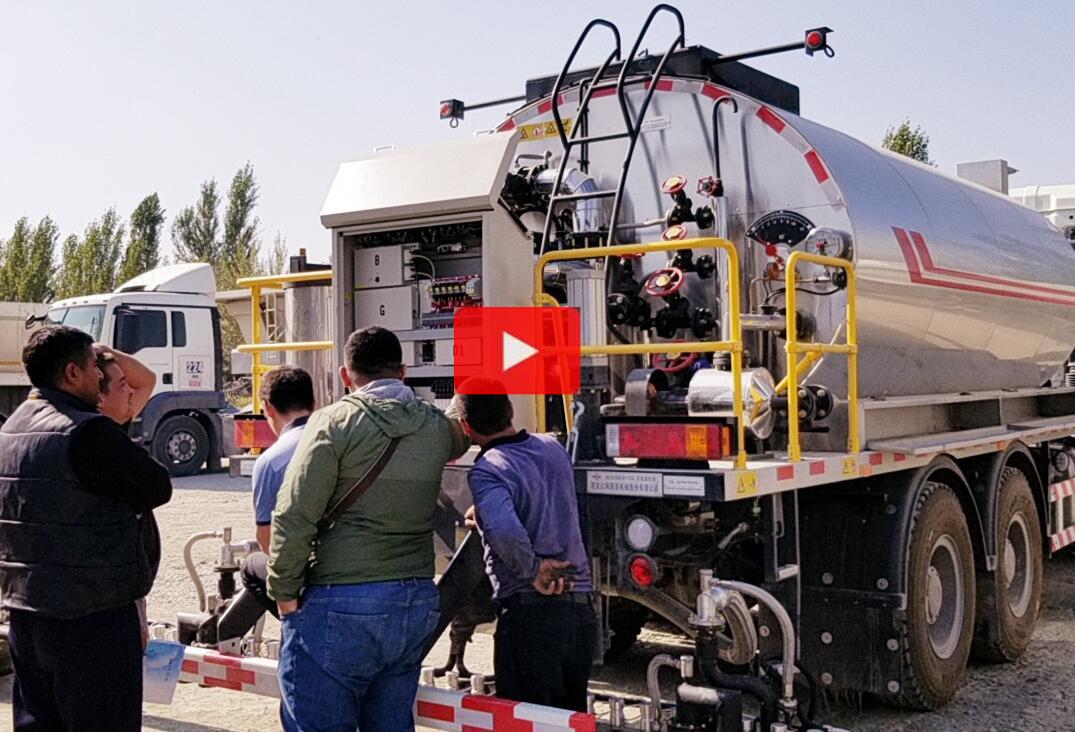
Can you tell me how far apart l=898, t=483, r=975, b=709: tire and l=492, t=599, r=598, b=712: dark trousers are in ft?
6.84

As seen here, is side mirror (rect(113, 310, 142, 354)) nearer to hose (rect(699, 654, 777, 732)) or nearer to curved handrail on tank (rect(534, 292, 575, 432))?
curved handrail on tank (rect(534, 292, 575, 432))

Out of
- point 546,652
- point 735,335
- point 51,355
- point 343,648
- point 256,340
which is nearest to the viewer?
point 343,648

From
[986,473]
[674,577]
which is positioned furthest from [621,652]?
[986,473]

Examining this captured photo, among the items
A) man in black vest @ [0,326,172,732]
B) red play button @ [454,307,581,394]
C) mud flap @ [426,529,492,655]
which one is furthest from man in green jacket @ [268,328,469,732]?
red play button @ [454,307,581,394]

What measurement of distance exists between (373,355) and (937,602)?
12.0ft

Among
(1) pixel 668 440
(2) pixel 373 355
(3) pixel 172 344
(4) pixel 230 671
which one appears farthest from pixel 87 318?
(1) pixel 668 440

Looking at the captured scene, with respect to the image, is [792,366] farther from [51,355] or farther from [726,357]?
[51,355]

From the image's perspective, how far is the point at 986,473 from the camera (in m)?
6.61

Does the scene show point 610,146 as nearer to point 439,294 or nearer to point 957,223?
point 439,294

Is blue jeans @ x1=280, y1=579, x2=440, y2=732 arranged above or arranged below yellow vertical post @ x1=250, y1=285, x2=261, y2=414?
below

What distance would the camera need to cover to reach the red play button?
499cm

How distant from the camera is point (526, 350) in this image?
5027mm

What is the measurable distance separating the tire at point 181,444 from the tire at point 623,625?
11.8 meters

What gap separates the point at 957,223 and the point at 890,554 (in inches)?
88.2
